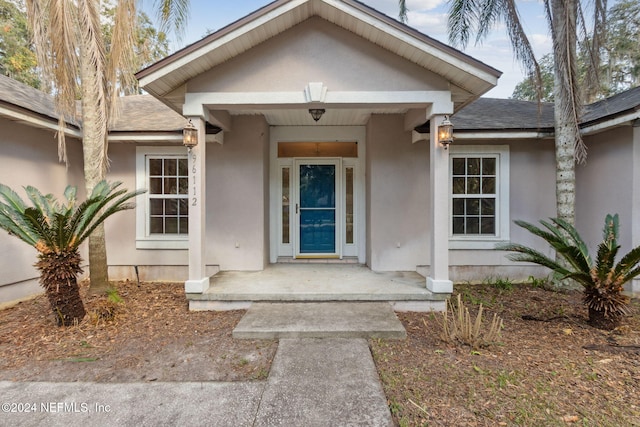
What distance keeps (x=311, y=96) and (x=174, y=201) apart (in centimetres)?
390

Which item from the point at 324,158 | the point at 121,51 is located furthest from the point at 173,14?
the point at 324,158

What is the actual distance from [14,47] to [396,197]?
63.6 ft

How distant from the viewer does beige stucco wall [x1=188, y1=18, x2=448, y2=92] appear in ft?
15.0

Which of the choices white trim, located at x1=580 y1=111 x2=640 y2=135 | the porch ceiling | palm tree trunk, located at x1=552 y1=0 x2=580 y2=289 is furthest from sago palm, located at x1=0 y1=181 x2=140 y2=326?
white trim, located at x1=580 y1=111 x2=640 y2=135

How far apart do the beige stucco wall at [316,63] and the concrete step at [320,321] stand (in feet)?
10.4

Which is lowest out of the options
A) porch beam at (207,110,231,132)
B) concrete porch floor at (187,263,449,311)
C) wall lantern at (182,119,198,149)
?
concrete porch floor at (187,263,449,311)

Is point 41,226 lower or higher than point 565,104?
lower

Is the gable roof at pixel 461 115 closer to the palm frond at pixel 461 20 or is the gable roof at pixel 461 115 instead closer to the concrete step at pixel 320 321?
the palm frond at pixel 461 20

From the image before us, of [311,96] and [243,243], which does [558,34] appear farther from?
[243,243]

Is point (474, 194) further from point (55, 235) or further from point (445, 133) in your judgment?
point (55, 235)

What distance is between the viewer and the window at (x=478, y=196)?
647cm

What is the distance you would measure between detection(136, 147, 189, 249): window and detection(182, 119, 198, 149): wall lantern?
2135 millimetres

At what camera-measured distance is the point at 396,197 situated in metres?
6.30

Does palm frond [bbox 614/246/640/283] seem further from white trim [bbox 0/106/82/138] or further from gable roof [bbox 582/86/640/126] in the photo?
white trim [bbox 0/106/82/138]
